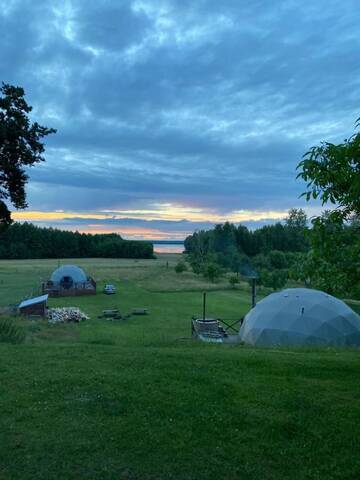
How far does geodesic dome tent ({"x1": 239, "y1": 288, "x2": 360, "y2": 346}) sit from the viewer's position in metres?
18.6

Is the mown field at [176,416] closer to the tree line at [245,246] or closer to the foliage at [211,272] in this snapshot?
the foliage at [211,272]

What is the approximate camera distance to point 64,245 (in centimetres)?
11250

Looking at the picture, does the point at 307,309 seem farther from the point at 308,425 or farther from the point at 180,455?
the point at 180,455

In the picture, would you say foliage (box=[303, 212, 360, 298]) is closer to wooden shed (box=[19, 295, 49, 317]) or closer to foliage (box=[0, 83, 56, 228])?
foliage (box=[0, 83, 56, 228])

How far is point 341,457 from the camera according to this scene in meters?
4.92

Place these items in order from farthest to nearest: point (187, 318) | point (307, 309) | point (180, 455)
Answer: point (187, 318) → point (307, 309) → point (180, 455)

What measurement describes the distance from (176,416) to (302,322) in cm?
1440

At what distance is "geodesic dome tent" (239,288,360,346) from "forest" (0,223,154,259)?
3727 inches

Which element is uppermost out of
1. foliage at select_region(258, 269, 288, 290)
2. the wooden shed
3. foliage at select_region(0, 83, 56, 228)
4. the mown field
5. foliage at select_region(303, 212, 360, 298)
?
foliage at select_region(0, 83, 56, 228)

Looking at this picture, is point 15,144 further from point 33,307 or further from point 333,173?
point 33,307

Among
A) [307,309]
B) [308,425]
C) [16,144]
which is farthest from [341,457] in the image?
[307,309]

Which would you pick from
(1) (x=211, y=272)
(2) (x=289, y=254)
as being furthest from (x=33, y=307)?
(1) (x=211, y=272)

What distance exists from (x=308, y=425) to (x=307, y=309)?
1469 cm

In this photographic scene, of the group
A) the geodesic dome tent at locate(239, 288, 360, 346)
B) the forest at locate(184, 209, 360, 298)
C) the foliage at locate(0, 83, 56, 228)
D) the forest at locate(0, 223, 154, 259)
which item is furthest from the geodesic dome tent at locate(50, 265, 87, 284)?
the forest at locate(0, 223, 154, 259)
